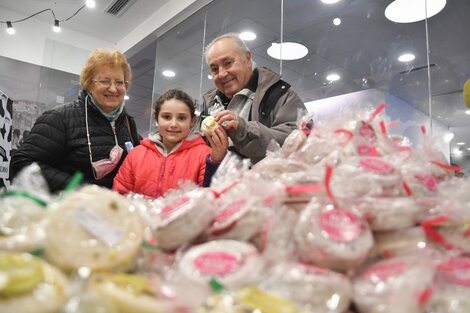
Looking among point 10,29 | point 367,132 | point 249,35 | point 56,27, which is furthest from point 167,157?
point 10,29

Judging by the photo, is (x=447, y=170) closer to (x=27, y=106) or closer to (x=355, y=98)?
(x=355, y=98)

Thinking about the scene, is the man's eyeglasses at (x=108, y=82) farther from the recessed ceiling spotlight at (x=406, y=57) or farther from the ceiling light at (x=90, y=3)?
the ceiling light at (x=90, y=3)

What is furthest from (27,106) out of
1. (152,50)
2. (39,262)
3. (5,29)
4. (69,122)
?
(39,262)

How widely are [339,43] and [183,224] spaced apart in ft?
11.3

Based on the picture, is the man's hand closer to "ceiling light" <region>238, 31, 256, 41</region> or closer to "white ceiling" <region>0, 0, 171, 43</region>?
"ceiling light" <region>238, 31, 256, 41</region>

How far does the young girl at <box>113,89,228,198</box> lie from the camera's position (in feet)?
7.25

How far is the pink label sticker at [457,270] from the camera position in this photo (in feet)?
2.30

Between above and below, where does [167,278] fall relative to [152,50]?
below

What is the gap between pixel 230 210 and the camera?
819 millimetres

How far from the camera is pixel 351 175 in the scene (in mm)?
865

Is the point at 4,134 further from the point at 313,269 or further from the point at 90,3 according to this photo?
the point at 313,269

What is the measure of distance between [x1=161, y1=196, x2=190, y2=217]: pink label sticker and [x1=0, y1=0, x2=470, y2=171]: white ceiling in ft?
9.33

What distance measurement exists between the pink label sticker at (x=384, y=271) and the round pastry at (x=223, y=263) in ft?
0.64

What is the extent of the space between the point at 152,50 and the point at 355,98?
4.05 meters
